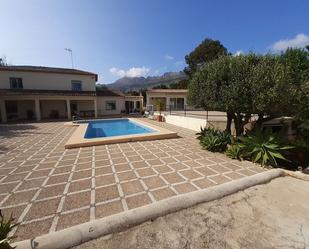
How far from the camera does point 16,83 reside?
859 inches

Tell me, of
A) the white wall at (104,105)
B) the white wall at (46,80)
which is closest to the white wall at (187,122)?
the white wall at (104,105)

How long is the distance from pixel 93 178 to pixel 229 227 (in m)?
3.63

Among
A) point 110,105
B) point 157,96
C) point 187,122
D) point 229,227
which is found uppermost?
point 157,96

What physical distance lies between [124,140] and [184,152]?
3.47 metres

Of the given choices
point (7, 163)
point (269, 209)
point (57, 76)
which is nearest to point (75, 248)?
point (269, 209)

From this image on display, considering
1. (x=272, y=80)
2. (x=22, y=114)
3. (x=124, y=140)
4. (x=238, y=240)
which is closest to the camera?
(x=238, y=240)

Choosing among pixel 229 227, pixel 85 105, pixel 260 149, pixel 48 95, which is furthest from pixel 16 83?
pixel 229 227

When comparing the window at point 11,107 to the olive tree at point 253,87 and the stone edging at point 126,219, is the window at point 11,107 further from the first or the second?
the stone edging at point 126,219

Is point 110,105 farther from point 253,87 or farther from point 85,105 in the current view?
point 253,87

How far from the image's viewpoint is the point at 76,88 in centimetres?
2497

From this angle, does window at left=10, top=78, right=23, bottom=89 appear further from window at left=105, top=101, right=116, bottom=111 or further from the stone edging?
the stone edging

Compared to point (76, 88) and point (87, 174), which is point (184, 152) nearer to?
point (87, 174)

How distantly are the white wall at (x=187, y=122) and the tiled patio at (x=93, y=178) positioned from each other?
4.91 metres

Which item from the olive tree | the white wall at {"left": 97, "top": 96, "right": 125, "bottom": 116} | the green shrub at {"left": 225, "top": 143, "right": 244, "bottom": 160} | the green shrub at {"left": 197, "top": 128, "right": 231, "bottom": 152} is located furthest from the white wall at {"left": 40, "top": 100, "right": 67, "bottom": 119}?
the green shrub at {"left": 225, "top": 143, "right": 244, "bottom": 160}
